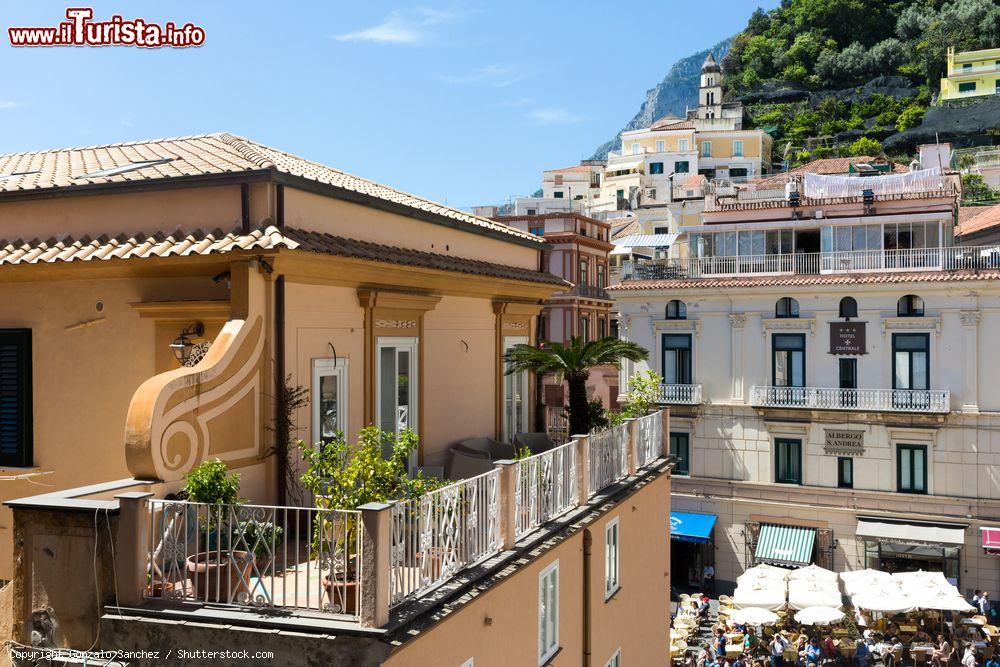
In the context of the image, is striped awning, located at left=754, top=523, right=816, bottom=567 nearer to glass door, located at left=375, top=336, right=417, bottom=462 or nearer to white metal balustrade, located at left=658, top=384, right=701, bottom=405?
white metal balustrade, located at left=658, top=384, right=701, bottom=405

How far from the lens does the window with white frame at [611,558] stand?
11.9m

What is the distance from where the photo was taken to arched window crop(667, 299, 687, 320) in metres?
33.8

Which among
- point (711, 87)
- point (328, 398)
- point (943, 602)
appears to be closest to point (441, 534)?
point (328, 398)

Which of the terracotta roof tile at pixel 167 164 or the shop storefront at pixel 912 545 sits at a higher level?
the terracotta roof tile at pixel 167 164

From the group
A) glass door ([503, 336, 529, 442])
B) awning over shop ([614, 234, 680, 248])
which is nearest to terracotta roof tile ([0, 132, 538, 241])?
glass door ([503, 336, 529, 442])

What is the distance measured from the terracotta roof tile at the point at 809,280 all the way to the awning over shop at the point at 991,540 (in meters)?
8.47

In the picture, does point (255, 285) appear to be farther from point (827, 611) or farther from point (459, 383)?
point (827, 611)

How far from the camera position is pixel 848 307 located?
102 ft

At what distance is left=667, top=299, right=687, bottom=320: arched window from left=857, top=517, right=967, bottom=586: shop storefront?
989cm

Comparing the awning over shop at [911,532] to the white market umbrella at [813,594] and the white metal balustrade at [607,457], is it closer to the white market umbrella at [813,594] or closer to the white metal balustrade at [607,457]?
the white market umbrella at [813,594]

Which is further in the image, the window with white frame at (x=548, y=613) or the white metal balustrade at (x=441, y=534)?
the window with white frame at (x=548, y=613)

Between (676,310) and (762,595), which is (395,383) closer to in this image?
(762,595)

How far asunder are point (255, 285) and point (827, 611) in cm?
2108

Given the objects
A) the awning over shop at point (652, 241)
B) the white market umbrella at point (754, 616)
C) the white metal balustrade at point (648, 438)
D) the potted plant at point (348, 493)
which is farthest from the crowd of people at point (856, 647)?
the awning over shop at point (652, 241)
